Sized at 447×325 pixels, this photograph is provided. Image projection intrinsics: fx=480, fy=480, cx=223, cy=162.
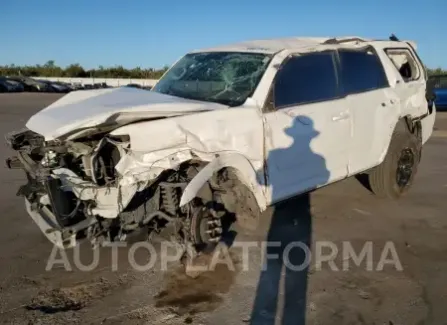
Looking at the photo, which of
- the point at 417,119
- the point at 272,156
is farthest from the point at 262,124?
the point at 417,119

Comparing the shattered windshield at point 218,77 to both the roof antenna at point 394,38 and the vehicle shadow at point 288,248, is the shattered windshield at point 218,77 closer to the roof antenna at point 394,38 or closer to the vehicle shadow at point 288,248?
the vehicle shadow at point 288,248

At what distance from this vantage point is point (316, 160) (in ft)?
15.8

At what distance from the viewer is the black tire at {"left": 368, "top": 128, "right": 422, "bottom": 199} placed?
6.05 meters

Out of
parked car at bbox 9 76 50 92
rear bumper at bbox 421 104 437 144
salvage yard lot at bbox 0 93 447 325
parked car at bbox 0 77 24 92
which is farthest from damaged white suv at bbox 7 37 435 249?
parked car at bbox 9 76 50 92

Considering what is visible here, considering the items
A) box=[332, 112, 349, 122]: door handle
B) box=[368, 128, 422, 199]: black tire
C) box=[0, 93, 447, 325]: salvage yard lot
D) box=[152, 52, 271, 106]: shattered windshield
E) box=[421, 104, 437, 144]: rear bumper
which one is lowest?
box=[0, 93, 447, 325]: salvage yard lot

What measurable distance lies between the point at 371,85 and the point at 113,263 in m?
3.56

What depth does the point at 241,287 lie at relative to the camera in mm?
3852

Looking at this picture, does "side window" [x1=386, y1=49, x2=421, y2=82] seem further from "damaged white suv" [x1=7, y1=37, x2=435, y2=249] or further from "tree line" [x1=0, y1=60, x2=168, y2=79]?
"tree line" [x1=0, y1=60, x2=168, y2=79]

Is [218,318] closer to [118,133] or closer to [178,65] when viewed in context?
[118,133]

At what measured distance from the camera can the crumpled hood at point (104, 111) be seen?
348cm

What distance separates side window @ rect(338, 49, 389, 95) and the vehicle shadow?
39.1 inches

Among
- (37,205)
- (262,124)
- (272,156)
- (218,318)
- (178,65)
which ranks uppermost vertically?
(178,65)

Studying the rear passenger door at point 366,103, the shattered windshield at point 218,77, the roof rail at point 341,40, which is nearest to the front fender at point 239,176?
the shattered windshield at point 218,77

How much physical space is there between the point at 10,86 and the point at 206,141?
143ft
